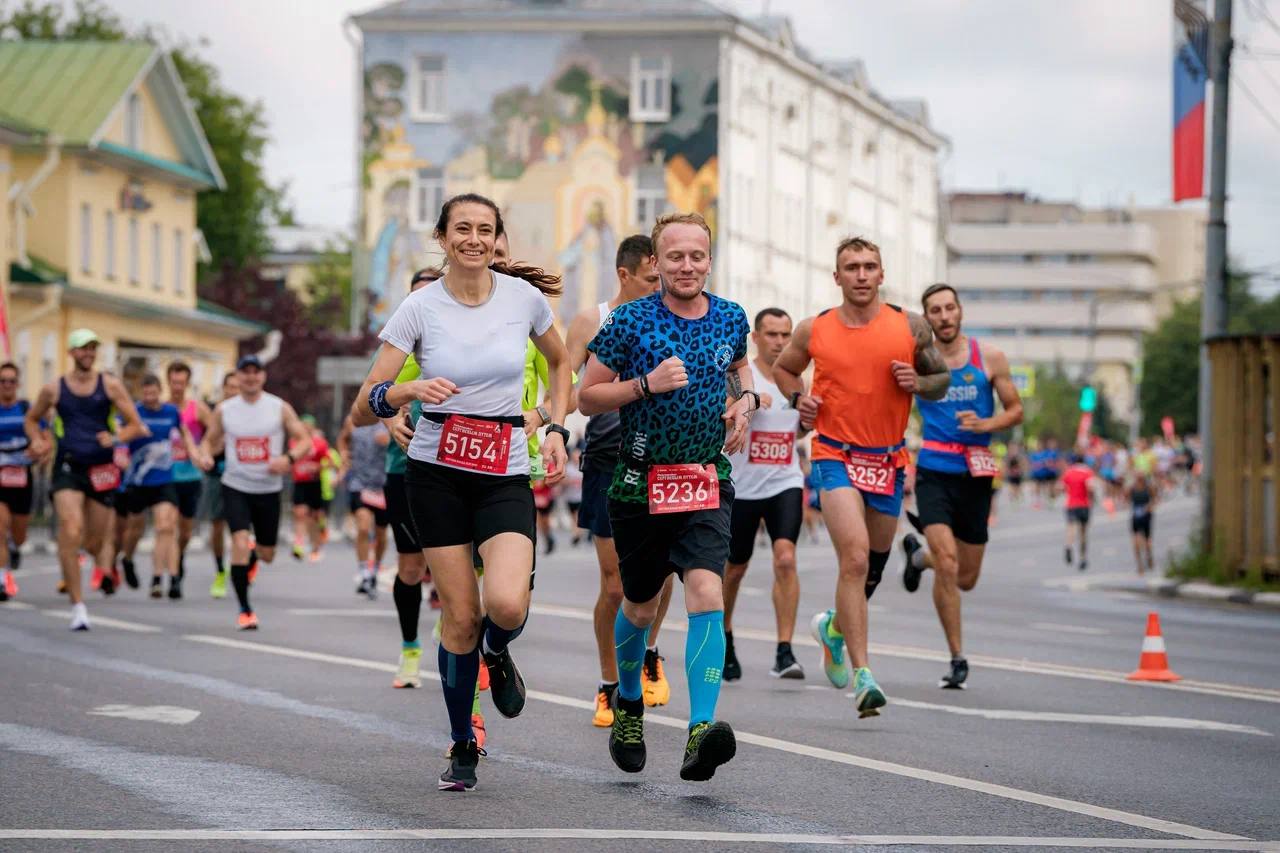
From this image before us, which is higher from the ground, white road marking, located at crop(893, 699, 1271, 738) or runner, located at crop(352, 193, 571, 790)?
runner, located at crop(352, 193, 571, 790)

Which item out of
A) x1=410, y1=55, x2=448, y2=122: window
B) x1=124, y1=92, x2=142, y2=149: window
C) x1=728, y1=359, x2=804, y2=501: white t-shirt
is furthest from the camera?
x1=410, y1=55, x2=448, y2=122: window

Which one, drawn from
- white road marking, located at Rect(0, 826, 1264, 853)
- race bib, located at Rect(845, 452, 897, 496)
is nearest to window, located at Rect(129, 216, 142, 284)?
race bib, located at Rect(845, 452, 897, 496)

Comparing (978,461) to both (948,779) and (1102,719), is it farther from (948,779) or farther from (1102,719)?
(948,779)

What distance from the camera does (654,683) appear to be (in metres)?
11.8

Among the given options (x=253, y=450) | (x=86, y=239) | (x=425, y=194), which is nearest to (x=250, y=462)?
(x=253, y=450)

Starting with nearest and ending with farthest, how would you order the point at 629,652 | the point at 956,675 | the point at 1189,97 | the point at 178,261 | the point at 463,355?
the point at 463,355, the point at 629,652, the point at 956,675, the point at 1189,97, the point at 178,261

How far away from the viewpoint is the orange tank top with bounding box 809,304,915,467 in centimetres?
1141

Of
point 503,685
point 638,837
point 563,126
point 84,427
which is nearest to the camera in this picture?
point 638,837

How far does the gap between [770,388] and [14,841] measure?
7.47 meters

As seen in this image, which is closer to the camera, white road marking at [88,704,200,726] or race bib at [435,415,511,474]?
race bib at [435,415,511,474]

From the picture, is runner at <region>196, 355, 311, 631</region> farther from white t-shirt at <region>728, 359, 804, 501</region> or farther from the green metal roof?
the green metal roof

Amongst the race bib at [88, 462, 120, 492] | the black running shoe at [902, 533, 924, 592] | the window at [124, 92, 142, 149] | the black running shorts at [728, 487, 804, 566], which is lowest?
the black running shoe at [902, 533, 924, 592]

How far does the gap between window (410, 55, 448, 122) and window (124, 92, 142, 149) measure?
23.2 meters

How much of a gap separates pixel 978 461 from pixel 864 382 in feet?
7.05
